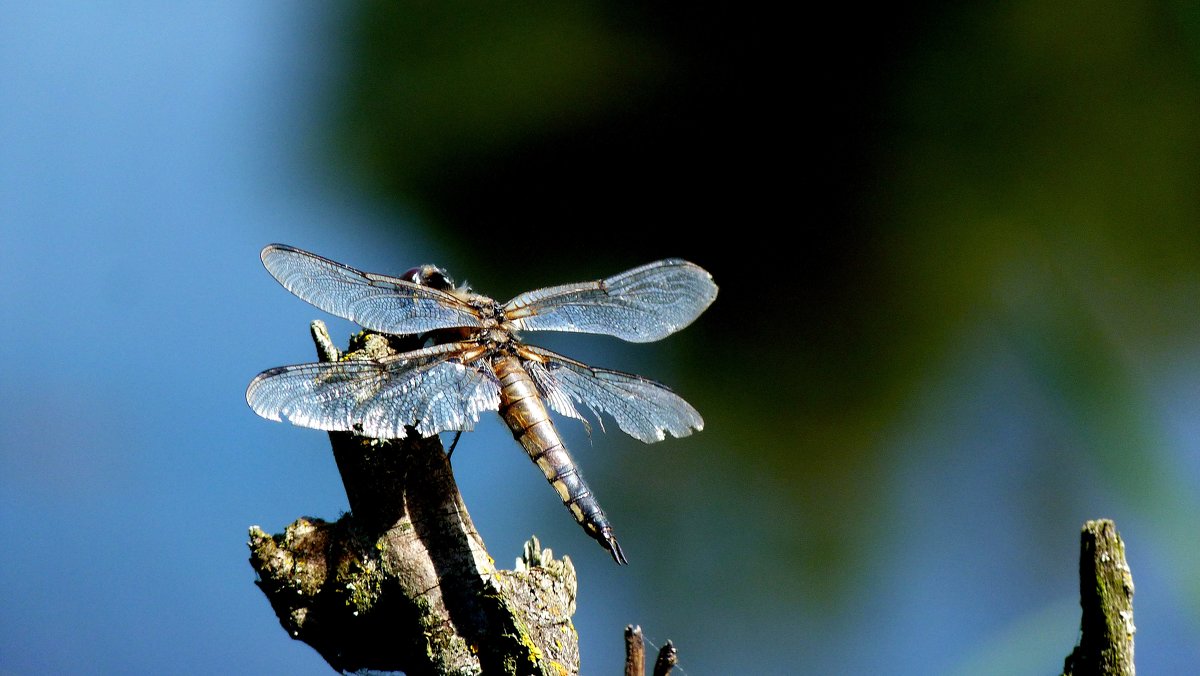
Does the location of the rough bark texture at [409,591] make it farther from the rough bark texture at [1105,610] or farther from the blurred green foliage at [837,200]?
the blurred green foliage at [837,200]

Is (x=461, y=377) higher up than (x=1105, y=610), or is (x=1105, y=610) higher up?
(x=461, y=377)

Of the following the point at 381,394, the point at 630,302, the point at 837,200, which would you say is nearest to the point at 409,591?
the point at 381,394

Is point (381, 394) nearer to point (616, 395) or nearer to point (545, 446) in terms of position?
point (545, 446)

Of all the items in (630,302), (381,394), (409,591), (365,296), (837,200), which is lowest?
(409,591)

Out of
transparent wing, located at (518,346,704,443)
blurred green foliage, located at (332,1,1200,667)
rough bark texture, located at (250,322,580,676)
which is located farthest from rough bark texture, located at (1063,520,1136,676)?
blurred green foliage, located at (332,1,1200,667)

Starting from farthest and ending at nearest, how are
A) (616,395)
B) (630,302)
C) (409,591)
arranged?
(630,302)
(616,395)
(409,591)

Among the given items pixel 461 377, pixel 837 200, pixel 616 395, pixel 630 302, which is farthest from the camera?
pixel 837 200
